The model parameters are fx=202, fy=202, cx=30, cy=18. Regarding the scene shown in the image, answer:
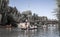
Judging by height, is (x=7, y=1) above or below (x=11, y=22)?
above

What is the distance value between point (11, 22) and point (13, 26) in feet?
7.99

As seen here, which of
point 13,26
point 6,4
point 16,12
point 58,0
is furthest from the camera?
point 16,12

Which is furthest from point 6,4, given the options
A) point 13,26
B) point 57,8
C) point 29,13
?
point 57,8

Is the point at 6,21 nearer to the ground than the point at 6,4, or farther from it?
nearer to the ground

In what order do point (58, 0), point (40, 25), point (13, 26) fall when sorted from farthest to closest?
point (40, 25)
point (13, 26)
point (58, 0)

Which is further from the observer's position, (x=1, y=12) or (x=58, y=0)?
(x=1, y=12)

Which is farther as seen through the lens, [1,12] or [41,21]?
[41,21]

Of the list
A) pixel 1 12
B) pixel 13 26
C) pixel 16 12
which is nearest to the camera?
pixel 1 12

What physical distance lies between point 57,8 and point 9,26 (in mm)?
48545

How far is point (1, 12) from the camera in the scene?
53.8 m

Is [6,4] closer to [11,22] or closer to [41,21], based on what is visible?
[11,22]

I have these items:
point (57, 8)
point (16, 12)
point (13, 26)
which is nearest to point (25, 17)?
point (16, 12)

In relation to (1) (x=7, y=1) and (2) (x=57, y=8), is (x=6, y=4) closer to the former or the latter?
(1) (x=7, y=1)

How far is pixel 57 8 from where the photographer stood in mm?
12891
